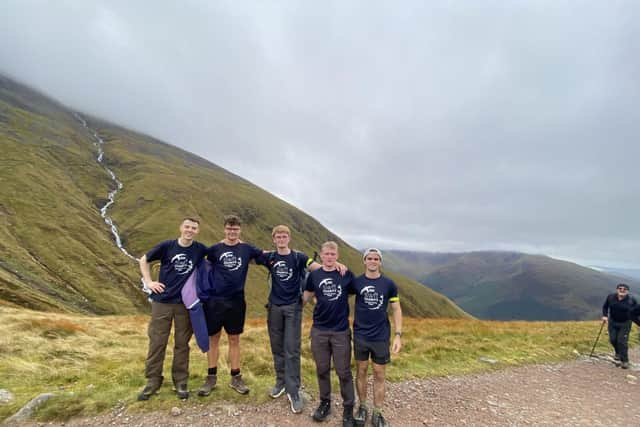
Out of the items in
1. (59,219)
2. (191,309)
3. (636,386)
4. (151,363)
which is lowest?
(636,386)

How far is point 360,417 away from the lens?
7277mm

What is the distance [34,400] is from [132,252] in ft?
357

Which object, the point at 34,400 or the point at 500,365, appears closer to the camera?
the point at 34,400

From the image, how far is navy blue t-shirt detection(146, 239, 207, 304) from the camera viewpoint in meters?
7.81

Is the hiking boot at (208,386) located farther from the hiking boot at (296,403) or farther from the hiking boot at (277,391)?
the hiking boot at (296,403)

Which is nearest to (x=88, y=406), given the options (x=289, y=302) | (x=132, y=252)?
(x=289, y=302)

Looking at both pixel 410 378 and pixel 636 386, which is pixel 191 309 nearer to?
pixel 410 378

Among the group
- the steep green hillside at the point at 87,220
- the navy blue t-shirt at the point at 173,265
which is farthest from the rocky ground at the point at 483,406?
the steep green hillside at the point at 87,220

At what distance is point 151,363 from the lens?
7.87 meters

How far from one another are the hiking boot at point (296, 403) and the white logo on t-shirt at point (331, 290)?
262 centimetres

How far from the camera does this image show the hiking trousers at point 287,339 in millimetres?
7941

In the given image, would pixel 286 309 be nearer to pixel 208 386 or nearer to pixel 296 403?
pixel 296 403

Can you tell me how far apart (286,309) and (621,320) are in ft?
50.4

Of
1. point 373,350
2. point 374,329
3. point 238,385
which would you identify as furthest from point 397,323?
point 238,385
